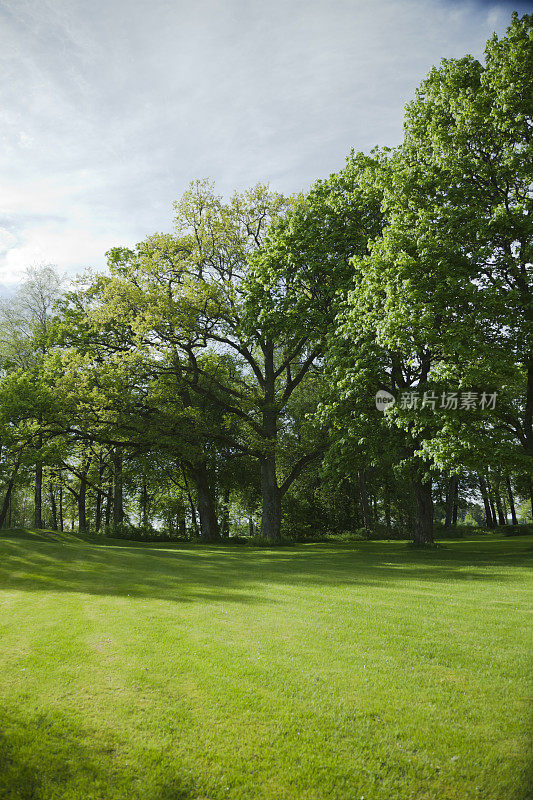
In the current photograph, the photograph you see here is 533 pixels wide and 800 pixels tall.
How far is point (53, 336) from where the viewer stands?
32.8 meters

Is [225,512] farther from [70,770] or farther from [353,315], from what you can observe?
[70,770]

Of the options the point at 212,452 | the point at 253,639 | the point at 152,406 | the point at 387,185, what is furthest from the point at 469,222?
the point at 212,452

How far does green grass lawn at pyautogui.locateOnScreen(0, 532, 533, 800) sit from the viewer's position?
412 centimetres

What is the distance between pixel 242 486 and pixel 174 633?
118 ft

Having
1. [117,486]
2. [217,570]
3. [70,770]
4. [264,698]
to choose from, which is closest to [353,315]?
[217,570]

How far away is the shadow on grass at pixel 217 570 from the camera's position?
42.0 ft

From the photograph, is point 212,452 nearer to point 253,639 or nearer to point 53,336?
point 53,336

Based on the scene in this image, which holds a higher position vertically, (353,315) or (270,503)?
(353,315)

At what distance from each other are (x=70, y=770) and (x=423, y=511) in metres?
22.2

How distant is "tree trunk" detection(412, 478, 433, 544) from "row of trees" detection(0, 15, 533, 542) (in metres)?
0.08

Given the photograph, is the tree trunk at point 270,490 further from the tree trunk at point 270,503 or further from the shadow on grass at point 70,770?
the shadow on grass at point 70,770

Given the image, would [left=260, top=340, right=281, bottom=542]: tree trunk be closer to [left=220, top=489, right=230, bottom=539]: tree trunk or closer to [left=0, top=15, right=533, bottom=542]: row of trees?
[left=0, top=15, right=533, bottom=542]: row of trees

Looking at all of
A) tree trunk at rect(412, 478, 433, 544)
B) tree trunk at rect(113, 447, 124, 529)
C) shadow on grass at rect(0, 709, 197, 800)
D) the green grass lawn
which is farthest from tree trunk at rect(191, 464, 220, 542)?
shadow on grass at rect(0, 709, 197, 800)

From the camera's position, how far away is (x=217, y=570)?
16.8 m
